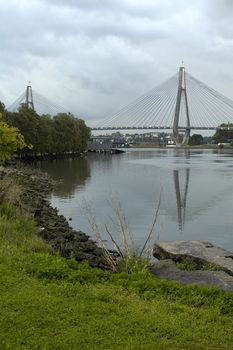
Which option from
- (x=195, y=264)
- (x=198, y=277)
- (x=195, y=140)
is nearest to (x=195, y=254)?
(x=195, y=264)

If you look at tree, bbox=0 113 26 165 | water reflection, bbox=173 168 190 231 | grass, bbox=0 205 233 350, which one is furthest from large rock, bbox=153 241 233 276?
tree, bbox=0 113 26 165

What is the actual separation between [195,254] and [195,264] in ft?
1.76

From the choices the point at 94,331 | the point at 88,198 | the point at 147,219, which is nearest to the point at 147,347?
the point at 94,331

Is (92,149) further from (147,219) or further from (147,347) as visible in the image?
(147,347)

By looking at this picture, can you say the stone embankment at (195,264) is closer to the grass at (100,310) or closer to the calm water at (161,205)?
the grass at (100,310)

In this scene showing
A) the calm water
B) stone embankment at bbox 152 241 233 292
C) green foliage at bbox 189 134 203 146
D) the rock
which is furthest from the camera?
green foliage at bbox 189 134 203 146

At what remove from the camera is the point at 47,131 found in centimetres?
7262

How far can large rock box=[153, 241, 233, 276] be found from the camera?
9.89m

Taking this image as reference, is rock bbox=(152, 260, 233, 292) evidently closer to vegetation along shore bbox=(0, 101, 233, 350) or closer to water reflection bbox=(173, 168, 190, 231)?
vegetation along shore bbox=(0, 101, 233, 350)

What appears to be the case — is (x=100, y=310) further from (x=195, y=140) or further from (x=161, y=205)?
(x=195, y=140)

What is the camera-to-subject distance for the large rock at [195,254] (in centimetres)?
989

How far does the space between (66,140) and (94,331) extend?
8074 centimetres

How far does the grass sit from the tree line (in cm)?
4582

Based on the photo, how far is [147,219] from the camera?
2014 centimetres
